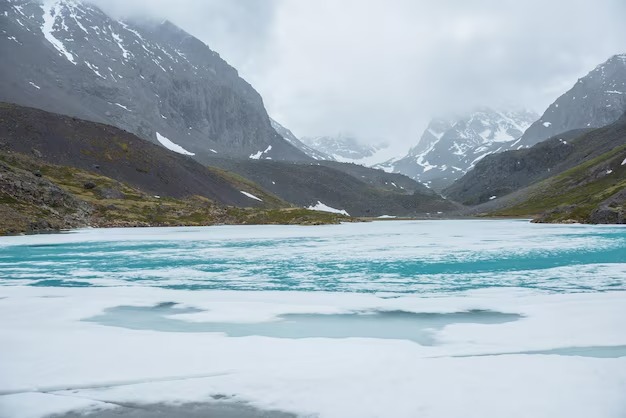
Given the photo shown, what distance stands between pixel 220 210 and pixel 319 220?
2610cm

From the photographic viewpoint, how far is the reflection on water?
50.1 ft

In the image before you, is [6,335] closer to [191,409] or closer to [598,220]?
[191,409]

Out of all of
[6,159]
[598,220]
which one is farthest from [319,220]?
[6,159]

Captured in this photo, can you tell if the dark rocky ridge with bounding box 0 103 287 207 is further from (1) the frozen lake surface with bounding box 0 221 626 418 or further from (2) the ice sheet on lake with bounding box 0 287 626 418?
(2) the ice sheet on lake with bounding box 0 287 626 418

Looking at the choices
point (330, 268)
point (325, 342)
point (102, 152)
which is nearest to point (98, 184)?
point (102, 152)

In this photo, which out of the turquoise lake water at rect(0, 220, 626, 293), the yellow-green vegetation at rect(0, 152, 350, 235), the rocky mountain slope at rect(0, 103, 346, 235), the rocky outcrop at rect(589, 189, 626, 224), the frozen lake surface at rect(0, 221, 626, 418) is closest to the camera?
the frozen lake surface at rect(0, 221, 626, 418)

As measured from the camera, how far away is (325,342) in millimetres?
14141

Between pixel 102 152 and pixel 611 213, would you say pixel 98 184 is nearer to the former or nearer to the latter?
pixel 102 152

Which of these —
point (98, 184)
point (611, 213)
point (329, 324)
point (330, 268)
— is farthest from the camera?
point (98, 184)

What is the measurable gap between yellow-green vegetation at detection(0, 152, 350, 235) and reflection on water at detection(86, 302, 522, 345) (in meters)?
64.6

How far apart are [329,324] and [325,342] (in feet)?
8.59

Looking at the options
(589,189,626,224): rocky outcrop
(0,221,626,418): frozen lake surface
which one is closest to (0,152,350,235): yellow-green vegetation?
(0,221,626,418): frozen lake surface

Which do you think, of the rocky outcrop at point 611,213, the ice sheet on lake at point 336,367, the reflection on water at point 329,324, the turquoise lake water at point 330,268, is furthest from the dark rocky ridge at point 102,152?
the ice sheet on lake at point 336,367

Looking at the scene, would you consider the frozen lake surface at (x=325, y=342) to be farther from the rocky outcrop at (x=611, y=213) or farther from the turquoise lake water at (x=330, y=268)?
the rocky outcrop at (x=611, y=213)
